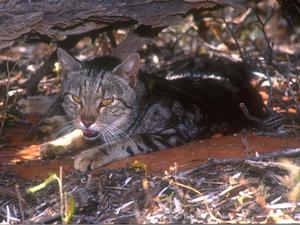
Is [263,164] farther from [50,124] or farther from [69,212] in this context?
[50,124]

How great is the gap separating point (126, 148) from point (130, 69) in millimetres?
951

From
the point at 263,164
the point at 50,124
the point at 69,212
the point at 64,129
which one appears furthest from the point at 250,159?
the point at 50,124

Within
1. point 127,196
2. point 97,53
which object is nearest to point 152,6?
point 127,196

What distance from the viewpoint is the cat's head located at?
19.2 feet

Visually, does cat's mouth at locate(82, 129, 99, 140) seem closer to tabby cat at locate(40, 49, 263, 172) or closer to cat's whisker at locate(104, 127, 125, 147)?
tabby cat at locate(40, 49, 263, 172)

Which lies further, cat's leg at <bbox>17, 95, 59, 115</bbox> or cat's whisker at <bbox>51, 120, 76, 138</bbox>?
cat's leg at <bbox>17, 95, 59, 115</bbox>

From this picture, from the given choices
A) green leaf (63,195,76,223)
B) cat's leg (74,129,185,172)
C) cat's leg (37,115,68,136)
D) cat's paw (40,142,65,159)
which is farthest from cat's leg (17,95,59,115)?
green leaf (63,195,76,223)

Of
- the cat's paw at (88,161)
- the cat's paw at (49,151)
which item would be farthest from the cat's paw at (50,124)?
the cat's paw at (88,161)

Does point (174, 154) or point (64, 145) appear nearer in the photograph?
point (174, 154)

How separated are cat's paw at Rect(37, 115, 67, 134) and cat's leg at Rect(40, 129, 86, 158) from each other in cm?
43

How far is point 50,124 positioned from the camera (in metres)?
6.51

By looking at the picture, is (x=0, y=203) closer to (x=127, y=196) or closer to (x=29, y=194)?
(x=29, y=194)

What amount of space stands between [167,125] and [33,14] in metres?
1.90

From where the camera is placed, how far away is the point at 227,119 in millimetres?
6449
